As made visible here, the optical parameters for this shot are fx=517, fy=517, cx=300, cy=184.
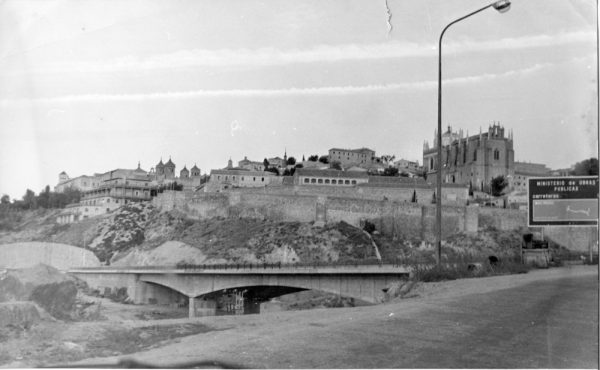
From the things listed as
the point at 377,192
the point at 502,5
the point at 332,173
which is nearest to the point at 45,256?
the point at 502,5

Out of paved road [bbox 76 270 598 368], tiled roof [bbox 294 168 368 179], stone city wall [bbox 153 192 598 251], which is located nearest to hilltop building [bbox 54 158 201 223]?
stone city wall [bbox 153 192 598 251]

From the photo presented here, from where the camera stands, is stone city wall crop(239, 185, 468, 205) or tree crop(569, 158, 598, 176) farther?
stone city wall crop(239, 185, 468, 205)

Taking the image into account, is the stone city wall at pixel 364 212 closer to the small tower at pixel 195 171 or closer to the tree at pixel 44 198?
the small tower at pixel 195 171

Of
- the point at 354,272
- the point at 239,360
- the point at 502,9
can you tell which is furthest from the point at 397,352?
the point at 354,272

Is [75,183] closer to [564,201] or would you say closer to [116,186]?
[116,186]

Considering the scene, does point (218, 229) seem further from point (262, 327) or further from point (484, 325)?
point (484, 325)

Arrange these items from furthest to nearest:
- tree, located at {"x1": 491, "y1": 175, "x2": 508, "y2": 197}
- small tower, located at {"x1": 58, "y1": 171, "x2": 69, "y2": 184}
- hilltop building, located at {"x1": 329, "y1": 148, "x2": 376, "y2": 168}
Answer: tree, located at {"x1": 491, "y1": 175, "x2": 508, "y2": 197}
hilltop building, located at {"x1": 329, "y1": 148, "x2": 376, "y2": 168}
small tower, located at {"x1": 58, "y1": 171, "x2": 69, "y2": 184}

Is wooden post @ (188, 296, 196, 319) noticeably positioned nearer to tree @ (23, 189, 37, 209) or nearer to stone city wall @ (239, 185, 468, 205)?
tree @ (23, 189, 37, 209)

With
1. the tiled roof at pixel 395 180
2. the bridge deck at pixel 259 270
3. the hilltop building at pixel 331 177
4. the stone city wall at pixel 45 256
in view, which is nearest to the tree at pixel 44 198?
the stone city wall at pixel 45 256
